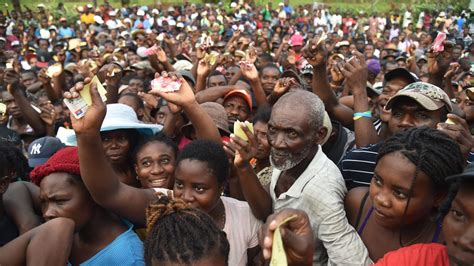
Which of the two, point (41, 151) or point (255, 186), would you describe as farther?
point (41, 151)

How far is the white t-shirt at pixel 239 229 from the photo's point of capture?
2.39 m

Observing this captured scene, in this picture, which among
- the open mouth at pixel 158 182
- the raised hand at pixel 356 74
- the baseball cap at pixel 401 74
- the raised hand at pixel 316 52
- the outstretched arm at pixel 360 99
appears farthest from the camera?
the baseball cap at pixel 401 74

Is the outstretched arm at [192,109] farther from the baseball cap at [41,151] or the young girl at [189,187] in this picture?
the baseball cap at [41,151]

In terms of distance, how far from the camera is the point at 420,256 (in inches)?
68.4

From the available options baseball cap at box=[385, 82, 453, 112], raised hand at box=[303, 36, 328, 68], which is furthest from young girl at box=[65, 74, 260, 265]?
raised hand at box=[303, 36, 328, 68]

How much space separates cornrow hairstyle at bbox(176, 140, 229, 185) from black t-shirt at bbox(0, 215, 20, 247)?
2.88ft

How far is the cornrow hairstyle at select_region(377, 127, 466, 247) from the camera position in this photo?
196cm

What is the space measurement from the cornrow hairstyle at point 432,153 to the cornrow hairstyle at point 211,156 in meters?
0.85

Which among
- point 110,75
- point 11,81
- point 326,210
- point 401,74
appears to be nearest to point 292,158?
point 326,210

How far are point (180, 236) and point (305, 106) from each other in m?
1.14

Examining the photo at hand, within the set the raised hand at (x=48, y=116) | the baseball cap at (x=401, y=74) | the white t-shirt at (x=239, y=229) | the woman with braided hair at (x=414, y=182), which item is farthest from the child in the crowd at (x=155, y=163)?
the raised hand at (x=48, y=116)

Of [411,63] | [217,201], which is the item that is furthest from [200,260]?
[411,63]

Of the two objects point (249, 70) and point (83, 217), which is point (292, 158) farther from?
point (249, 70)

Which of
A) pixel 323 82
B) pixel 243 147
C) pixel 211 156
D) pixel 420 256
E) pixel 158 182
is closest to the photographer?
pixel 420 256
